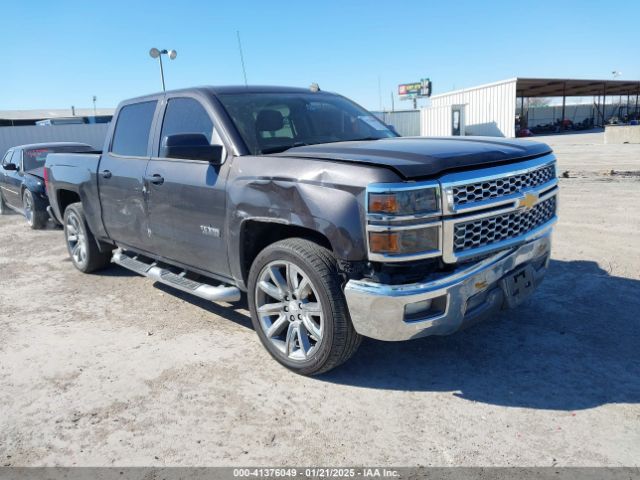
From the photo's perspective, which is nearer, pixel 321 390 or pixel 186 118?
pixel 321 390

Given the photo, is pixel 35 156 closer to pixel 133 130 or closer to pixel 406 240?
pixel 133 130

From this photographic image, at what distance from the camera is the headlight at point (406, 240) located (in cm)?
280

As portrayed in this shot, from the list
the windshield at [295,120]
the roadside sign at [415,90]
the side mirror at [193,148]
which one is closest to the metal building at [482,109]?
the roadside sign at [415,90]

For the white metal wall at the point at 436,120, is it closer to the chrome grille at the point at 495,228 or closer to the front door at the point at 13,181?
the front door at the point at 13,181

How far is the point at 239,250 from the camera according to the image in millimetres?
3691

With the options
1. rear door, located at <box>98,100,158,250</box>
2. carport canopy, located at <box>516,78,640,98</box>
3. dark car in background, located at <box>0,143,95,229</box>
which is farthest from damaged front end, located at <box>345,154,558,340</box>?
carport canopy, located at <box>516,78,640,98</box>

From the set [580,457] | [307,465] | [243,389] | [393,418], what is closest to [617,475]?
[580,457]

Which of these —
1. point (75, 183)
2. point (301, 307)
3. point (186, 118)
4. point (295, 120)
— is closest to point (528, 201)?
point (301, 307)

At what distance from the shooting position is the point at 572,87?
46688mm

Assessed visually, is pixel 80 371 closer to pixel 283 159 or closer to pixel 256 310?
pixel 256 310

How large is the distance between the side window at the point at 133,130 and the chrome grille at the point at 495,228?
307cm

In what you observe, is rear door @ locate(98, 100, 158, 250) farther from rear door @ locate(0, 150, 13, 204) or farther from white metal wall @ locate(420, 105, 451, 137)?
white metal wall @ locate(420, 105, 451, 137)

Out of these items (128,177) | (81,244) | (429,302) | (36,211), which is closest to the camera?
(429,302)

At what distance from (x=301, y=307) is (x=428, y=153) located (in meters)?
1.26
